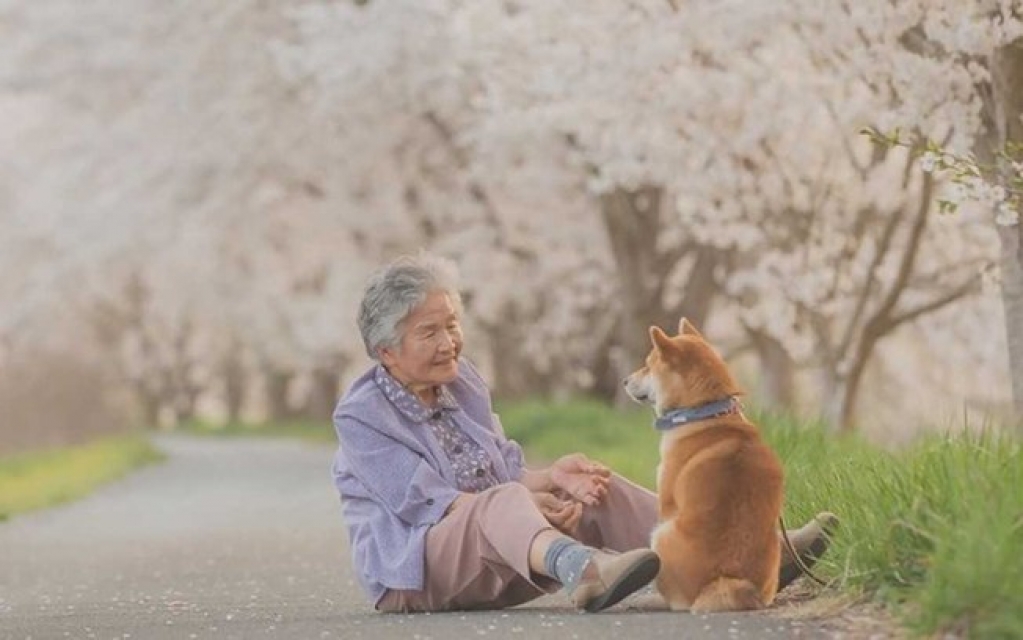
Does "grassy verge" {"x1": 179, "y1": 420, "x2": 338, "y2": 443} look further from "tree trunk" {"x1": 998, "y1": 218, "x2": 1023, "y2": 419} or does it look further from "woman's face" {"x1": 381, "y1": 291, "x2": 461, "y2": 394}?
"woman's face" {"x1": 381, "y1": 291, "x2": 461, "y2": 394}

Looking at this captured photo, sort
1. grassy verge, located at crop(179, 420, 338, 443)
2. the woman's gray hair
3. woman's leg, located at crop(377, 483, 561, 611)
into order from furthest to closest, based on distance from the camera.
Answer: grassy verge, located at crop(179, 420, 338, 443) → the woman's gray hair → woman's leg, located at crop(377, 483, 561, 611)

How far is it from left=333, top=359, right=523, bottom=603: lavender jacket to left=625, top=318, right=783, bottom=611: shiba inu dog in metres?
0.88

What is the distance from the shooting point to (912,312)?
15.9 metres

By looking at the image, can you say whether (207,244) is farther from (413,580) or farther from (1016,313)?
(413,580)

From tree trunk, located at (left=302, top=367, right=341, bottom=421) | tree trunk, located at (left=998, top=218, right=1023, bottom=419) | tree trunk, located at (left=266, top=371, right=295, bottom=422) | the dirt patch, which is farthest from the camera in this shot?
tree trunk, located at (left=266, top=371, right=295, bottom=422)

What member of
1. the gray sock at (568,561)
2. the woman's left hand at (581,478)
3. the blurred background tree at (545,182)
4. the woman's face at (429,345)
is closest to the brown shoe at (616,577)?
the gray sock at (568,561)

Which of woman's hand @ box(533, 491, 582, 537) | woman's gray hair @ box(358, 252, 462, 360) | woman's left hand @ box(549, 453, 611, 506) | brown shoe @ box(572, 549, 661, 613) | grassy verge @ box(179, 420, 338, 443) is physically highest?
woman's gray hair @ box(358, 252, 462, 360)

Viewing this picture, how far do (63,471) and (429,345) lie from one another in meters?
16.8

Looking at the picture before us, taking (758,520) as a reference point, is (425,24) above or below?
above

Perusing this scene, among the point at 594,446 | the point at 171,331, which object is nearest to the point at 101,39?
the point at 594,446

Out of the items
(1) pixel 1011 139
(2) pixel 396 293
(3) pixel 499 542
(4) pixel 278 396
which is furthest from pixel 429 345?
(4) pixel 278 396

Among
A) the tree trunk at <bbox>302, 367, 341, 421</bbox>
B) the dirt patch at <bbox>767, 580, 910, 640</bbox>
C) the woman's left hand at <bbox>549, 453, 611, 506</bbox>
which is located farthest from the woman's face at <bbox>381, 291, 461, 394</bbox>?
the tree trunk at <bbox>302, 367, 341, 421</bbox>

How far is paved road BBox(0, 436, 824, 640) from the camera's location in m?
5.95

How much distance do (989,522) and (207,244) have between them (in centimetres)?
2244
